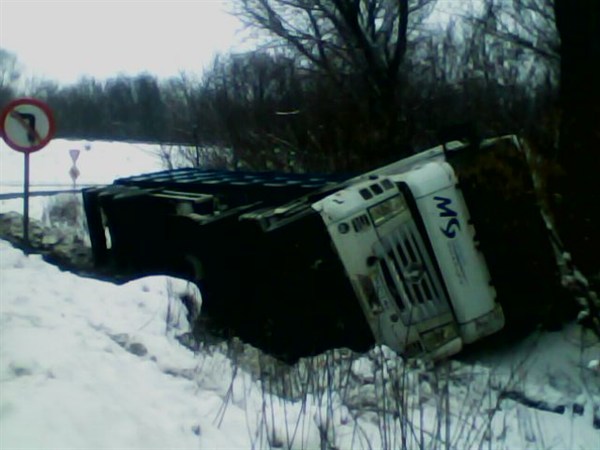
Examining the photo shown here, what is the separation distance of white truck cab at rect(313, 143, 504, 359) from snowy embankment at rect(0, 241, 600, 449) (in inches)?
16.4

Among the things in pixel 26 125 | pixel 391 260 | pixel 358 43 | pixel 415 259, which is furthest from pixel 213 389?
pixel 358 43

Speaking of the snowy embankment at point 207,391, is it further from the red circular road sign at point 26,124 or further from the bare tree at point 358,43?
the bare tree at point 358,43

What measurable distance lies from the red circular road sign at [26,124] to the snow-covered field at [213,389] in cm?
272

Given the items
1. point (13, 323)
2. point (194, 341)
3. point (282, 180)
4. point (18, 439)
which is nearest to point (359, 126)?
point (282, 180)

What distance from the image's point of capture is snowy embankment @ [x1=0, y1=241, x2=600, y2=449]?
4.81 meters

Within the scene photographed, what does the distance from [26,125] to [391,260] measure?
4.95 meters

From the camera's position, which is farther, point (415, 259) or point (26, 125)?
point (26, 125)

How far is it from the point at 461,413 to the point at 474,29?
795 inches

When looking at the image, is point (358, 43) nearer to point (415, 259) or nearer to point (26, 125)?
point (26, 125)

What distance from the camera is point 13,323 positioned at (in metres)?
6.35

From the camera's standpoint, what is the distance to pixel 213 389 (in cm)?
589

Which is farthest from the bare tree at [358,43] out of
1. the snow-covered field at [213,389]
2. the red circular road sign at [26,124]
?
the snow-covered field at [213,389]

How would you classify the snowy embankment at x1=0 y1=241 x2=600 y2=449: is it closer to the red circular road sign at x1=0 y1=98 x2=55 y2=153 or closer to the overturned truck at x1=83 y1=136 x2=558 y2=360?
the overturned truck at x1=83 y1=136 x2=558 y2=360

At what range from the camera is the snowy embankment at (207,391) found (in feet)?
15.8
